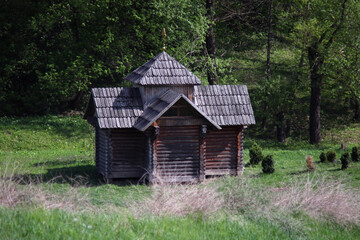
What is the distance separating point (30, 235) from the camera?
34.8 feet

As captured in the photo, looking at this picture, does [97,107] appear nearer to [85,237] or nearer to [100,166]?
[100,166]

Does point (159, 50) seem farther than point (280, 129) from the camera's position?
No

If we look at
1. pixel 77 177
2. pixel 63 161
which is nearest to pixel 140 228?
pixel 77 177

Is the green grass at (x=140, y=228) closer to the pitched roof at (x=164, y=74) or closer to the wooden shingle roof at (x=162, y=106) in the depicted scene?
the wooden shingle roof at (x=162, y=106)

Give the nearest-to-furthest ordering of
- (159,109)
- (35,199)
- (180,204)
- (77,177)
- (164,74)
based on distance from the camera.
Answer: (35,199) < (180,204) < (159,109) < (77,177) < (164,74)

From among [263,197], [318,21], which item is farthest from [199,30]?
[263,197]

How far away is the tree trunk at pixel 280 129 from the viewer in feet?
102

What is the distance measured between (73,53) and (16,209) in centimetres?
2210

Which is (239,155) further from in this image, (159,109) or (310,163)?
(159,109)

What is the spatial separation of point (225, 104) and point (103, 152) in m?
5.08

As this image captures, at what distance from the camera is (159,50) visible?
30.8 meters

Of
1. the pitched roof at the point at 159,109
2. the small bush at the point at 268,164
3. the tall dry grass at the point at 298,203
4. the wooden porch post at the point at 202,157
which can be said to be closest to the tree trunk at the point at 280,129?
the small bush at the point at 268,164

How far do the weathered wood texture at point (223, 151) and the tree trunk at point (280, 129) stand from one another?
34.0 ft

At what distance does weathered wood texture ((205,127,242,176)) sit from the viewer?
2089 cm
